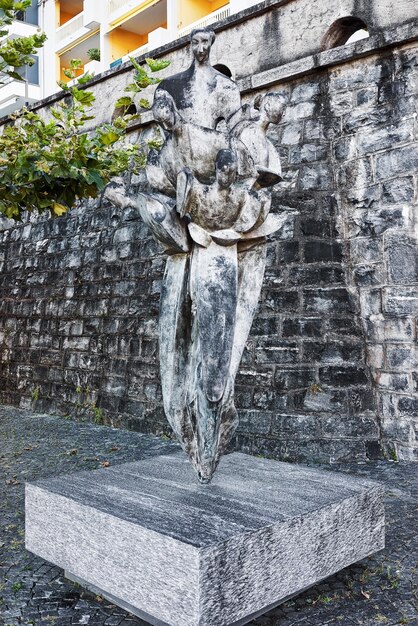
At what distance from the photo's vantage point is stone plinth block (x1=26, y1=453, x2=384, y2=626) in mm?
2740

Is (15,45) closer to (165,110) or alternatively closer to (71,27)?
(165,110)

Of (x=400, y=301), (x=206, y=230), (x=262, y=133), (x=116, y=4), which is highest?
(x=116, y=4)

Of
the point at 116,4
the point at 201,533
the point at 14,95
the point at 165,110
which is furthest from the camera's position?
the point at 14,95

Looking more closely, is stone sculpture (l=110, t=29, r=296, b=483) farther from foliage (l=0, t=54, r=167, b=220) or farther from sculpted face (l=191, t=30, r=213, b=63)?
foliage (l=0, t=54, r=167, b=220)

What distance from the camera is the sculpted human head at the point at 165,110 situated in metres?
3.46

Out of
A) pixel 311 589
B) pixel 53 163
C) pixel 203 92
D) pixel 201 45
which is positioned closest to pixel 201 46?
pixel 201 45

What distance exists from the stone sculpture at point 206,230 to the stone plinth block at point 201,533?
1.18 ft

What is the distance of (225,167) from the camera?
3.32 metres

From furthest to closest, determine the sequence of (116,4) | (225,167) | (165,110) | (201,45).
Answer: (116,4) < (201,45) < (165,110) < (225,167)

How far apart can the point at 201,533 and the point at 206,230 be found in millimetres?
1451

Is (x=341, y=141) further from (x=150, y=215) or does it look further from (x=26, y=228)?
(x=26, y=228)

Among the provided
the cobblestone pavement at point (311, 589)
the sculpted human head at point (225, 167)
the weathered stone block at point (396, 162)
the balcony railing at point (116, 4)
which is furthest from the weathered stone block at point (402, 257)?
the balcony railing at point (116, 4)

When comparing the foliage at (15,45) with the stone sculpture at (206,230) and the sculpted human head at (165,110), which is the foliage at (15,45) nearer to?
the stone sculpture at (206,230)

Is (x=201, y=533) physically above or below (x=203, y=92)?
below
